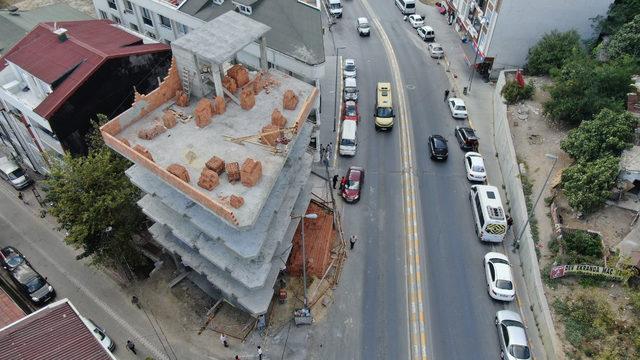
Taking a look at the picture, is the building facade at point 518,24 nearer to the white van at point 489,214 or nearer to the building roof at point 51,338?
the white van at point 489,214

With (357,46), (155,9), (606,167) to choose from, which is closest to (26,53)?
(155,9)

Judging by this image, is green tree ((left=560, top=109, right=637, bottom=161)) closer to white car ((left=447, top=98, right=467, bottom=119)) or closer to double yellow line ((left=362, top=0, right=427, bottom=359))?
white car ((left=447, top=98, right=467, bottom=119))

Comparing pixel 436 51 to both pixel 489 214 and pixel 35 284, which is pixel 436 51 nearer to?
pixel 489 214

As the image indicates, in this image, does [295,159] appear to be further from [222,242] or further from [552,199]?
[552,199]

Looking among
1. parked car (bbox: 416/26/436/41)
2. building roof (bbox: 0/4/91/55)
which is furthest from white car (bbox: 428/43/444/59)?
building roof (bbox: 0/4/91/55)

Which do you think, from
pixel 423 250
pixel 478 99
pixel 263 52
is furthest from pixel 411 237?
pixel 478 99
